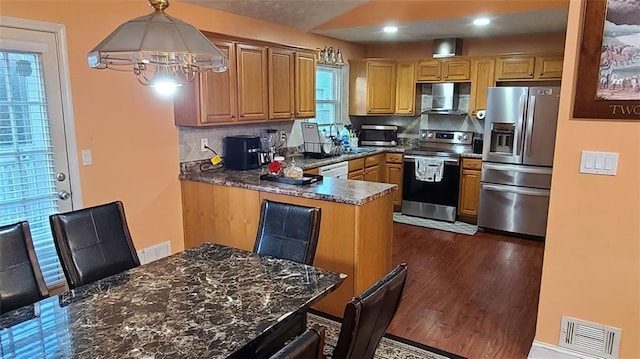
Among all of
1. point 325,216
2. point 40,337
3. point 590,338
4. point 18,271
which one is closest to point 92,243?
point 18,271

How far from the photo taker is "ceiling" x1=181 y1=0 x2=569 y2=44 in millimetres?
3967

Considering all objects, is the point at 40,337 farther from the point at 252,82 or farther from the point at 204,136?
the point at 252,82

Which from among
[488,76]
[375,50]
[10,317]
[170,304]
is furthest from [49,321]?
[375,50]

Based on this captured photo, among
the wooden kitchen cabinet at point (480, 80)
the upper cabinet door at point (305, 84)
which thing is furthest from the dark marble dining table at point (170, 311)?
the wooden kitchen cabinet at point (480, 80)

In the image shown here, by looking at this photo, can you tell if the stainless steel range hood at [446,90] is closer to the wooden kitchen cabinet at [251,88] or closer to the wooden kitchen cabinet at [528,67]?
the wooden kitchen cabinet at [528,67]

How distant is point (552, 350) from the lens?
2436mm

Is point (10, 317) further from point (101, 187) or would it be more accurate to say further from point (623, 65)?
point (623, 65)

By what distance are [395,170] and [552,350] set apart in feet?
11.5

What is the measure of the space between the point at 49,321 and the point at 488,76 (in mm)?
5212

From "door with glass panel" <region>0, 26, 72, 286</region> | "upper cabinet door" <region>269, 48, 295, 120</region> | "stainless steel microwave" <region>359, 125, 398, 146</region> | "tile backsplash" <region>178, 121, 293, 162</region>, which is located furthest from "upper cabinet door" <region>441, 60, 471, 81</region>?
"door with glass panel" <region>0, 26, 72, 286</region>

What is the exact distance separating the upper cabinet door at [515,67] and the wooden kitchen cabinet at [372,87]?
1.38 meters

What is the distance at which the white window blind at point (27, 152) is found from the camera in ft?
8.53

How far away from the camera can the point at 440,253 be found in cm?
434

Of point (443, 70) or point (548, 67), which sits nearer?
point (548, 67)
